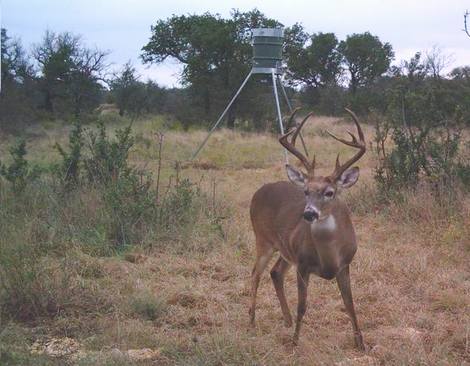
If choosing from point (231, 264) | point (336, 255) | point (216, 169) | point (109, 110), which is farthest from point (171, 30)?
point (336, 255)

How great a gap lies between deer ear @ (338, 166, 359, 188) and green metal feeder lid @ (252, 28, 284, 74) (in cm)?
859

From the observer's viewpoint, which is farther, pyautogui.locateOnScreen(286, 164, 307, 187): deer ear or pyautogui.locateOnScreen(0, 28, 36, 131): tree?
pyautogui.locateOnScreen(0, 28, 36, 131): tree

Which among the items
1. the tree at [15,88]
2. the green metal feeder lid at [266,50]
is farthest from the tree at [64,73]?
the green metal feeder lid at [266,50]

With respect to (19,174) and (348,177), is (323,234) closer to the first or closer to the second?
(348,177)

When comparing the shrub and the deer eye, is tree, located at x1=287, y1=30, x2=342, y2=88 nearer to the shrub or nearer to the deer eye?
the shrub

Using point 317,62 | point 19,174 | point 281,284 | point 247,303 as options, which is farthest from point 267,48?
point 317,62

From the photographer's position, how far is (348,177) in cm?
490

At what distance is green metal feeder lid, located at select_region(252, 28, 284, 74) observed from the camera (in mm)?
13211

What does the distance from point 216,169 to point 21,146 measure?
20.2 feet

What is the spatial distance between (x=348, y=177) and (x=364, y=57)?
32.4 metres

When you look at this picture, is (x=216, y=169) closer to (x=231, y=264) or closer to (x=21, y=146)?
(x=21, y=146)

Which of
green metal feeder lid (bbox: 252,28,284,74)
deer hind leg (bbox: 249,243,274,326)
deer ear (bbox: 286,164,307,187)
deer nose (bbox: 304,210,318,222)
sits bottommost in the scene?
deer hind leg (bbox: 249,243,274,326)

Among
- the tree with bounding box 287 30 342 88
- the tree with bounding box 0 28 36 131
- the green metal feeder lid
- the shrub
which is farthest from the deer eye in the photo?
the tree with bounding box 287 30 342 88

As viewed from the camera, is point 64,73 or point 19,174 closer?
point 19,174
